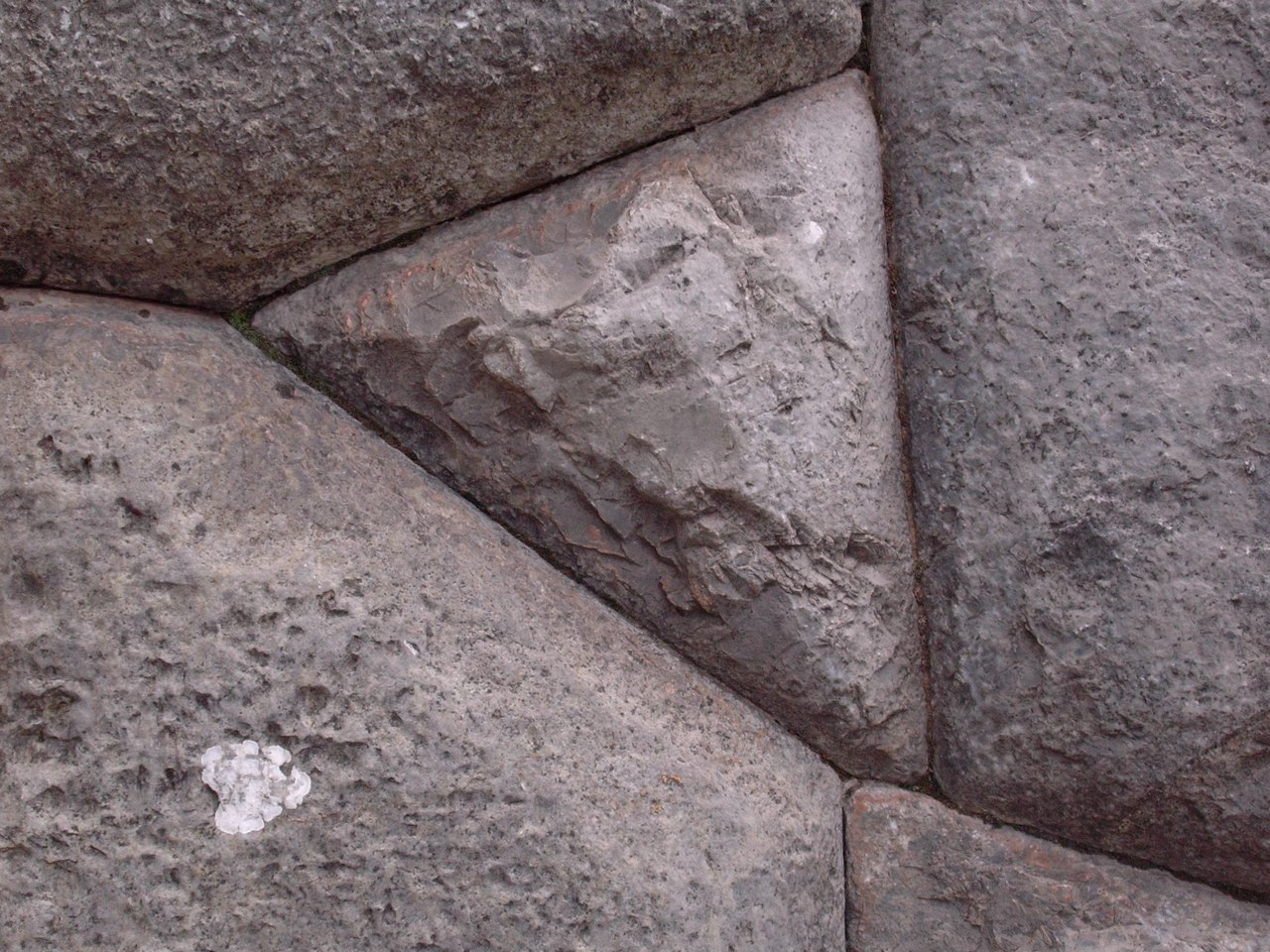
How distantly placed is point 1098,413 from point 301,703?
0.95 meters

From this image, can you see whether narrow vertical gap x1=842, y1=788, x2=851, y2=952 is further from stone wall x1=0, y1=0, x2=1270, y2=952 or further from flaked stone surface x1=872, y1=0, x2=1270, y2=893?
flaked stone surface x1=872, y1=0, x2=1270, y2=893

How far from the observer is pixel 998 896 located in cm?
124

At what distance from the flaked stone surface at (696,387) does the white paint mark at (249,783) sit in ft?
1.25

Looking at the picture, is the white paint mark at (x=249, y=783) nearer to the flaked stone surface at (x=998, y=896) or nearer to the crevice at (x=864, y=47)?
the flaked stone surface at (x=998, y=896)

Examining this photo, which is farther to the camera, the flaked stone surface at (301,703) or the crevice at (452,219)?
the crevice at (452,219)

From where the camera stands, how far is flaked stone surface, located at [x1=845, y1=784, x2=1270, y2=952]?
3.99 feet

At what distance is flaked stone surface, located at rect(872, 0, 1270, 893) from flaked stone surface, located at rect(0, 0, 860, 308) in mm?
261

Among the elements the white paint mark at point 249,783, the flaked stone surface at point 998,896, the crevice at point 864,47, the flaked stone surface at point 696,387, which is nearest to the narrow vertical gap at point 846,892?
the flaked stone surface at point 998,896

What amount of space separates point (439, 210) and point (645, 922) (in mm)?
854

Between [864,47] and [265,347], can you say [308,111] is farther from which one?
[864,47]

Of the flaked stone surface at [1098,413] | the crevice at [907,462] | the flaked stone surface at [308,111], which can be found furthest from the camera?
the crevice at [907,462]

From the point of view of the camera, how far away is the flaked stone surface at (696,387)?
1.18m

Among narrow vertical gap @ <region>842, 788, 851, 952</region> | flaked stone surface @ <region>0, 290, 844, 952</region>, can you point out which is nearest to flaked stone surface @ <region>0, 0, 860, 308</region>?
flaked stone surface @ <region>0, 290, 844, 952</region>

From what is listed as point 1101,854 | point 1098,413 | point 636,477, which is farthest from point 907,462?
point 1101,854
